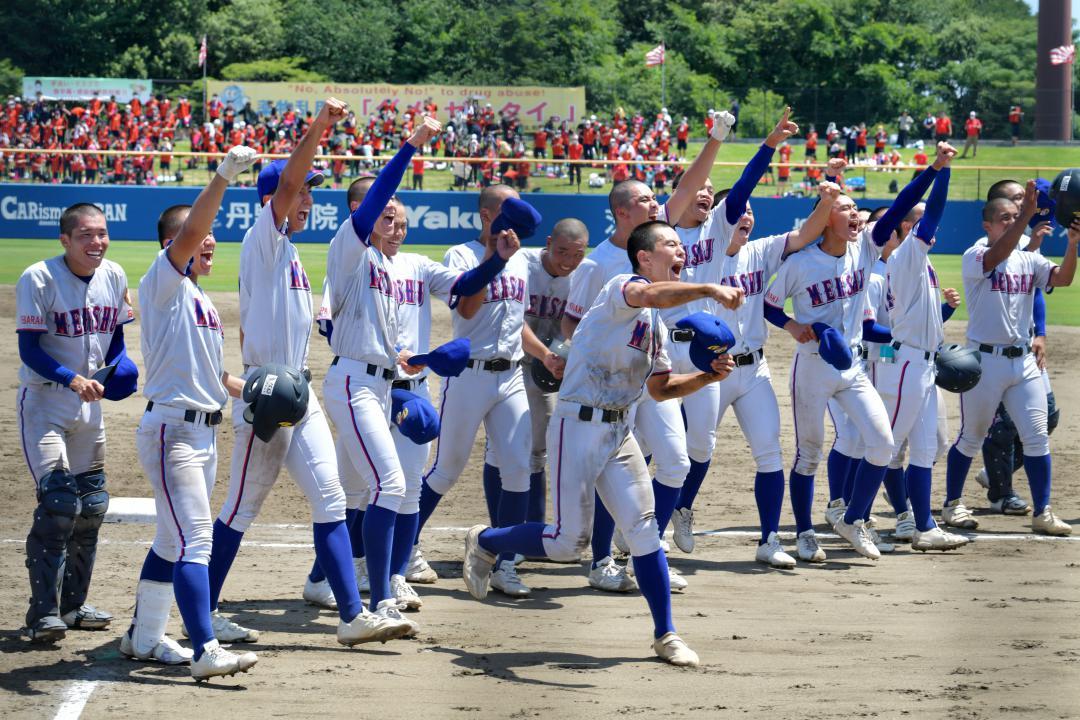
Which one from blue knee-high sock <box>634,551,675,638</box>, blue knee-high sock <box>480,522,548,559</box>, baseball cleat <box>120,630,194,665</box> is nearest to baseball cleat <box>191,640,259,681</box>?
baseball cleat <box>120,630,194,665</box>

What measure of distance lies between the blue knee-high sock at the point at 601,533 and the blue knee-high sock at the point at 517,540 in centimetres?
82

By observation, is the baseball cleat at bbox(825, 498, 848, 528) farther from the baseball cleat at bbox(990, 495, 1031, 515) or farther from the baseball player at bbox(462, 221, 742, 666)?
the baseball player at bbox(462, 221, 742, 666)

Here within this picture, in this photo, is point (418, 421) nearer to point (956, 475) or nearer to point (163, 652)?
point (163, 652)

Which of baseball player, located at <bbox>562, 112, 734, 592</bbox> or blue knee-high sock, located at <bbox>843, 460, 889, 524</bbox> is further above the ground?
baseball player, located at <bbox>562, 112, 734, 592</bbox>

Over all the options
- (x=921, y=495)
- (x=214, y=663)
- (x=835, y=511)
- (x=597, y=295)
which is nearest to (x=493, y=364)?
(x=597, y=295)

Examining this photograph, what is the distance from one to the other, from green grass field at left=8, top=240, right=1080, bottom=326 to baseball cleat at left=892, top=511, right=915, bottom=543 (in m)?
10.6

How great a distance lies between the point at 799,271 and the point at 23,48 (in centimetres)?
4866

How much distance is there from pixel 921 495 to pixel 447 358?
3120 mm

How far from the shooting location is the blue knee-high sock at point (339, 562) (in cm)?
526

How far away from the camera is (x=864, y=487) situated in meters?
7.14

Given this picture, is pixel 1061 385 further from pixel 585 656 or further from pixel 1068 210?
pixel 585 656

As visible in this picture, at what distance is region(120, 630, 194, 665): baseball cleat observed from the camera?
5.14 metres

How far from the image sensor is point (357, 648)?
5430mm

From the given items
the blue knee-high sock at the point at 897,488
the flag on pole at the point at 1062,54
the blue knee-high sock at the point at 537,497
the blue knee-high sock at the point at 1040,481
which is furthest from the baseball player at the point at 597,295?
the flag on pole at the point at 1062,54
